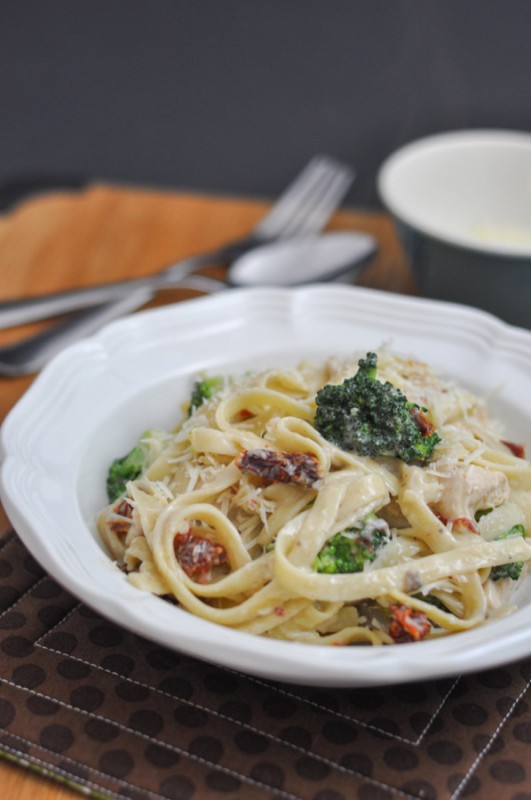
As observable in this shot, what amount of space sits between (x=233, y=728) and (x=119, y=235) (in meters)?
3.26

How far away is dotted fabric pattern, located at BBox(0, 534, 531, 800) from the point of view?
82.5 inches

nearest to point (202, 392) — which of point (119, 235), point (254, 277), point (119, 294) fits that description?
point (119, 294)

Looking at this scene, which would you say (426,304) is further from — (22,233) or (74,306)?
(22,233)

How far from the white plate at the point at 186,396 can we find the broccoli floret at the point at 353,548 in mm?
320

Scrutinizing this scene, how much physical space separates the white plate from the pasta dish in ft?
0.51

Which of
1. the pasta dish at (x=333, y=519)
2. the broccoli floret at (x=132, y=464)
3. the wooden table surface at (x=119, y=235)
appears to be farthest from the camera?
the wooden table surface at (x=119, y=235)

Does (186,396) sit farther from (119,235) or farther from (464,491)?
(119,235)

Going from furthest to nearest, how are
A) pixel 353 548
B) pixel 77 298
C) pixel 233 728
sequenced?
pixel 77 298 → pixel 353 548 → pixel 233 728

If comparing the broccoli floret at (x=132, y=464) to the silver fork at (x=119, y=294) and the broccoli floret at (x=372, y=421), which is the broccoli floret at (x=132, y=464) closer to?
the broccoli floret at (x=372, y=421)

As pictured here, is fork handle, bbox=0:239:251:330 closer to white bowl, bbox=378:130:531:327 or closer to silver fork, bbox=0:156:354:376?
silver fork, bbox=0:156:354:376

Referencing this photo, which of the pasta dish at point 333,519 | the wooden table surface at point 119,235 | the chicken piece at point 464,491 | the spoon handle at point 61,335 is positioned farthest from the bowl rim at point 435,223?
the chicken piece at point 464,491

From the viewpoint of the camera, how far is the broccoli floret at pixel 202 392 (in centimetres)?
311

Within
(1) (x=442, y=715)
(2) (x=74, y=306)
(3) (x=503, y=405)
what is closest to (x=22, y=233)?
(2) (x=74, y=306)

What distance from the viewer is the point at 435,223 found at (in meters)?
4.65
